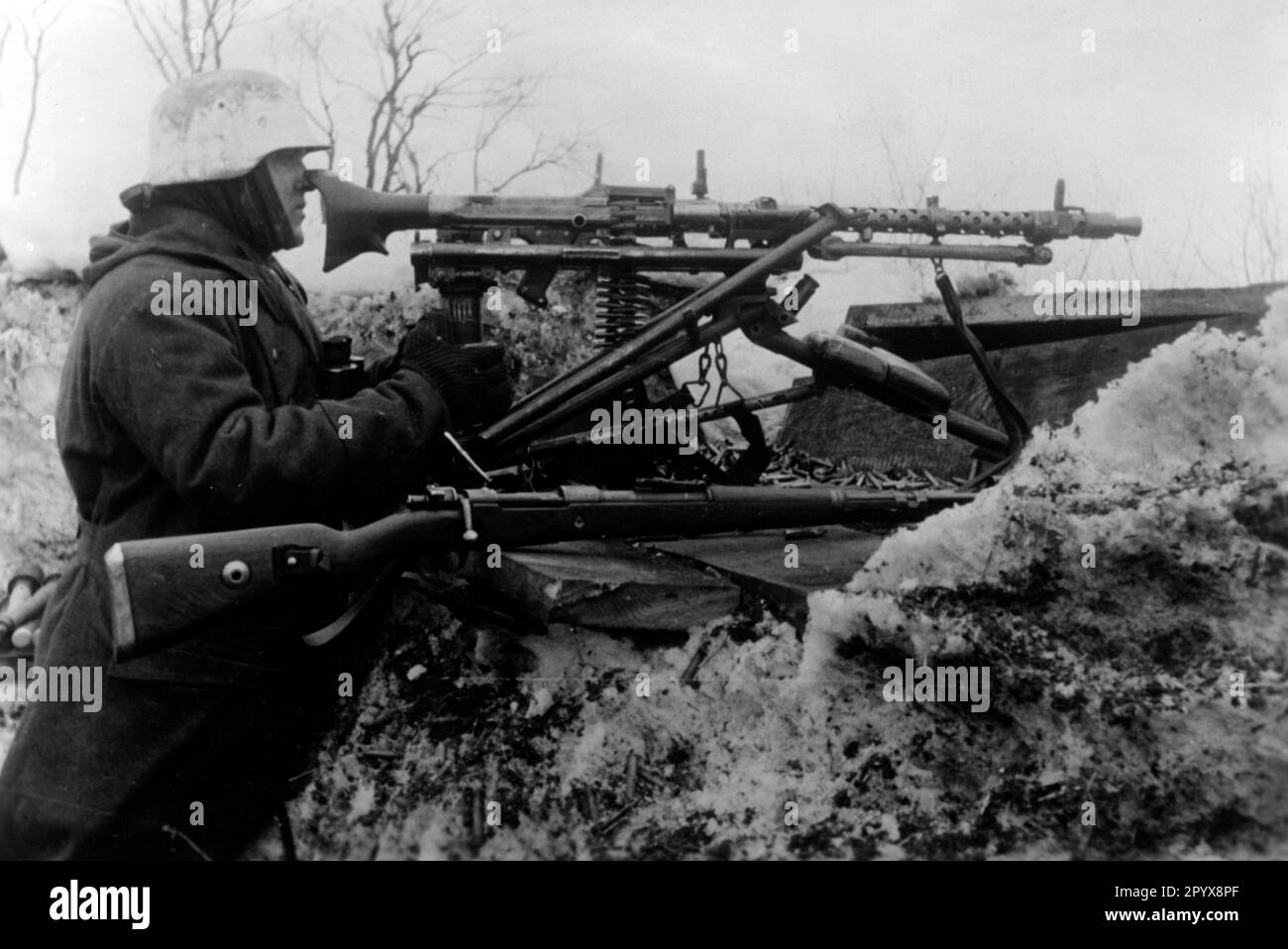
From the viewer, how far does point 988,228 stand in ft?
13.5

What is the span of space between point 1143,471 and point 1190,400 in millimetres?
298

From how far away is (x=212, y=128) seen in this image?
315 cm

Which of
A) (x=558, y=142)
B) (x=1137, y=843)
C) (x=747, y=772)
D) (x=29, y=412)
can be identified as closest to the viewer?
(x=1137, y=843)

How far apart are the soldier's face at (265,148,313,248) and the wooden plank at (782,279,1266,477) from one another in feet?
9.54

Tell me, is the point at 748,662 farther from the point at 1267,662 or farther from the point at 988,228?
the point at 988,228

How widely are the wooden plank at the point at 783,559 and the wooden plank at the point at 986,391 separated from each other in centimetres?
107

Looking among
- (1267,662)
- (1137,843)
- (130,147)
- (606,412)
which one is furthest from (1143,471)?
(130,147)
